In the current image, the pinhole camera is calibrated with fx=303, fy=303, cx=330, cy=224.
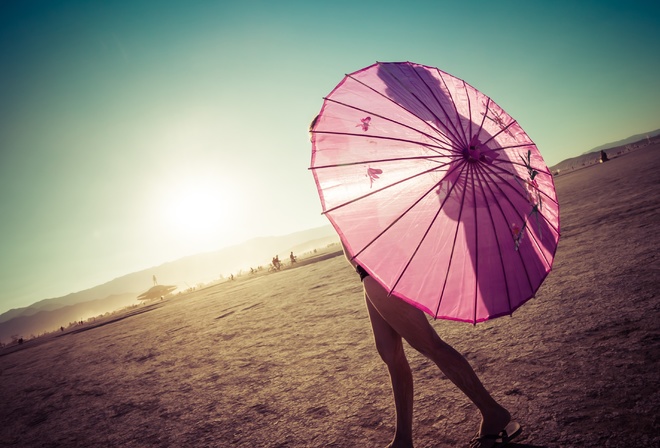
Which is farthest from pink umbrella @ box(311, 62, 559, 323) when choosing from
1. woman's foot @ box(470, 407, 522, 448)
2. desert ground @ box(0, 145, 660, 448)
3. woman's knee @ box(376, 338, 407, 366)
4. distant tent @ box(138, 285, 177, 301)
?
distant tent @ box(138, 285, 177, 301)

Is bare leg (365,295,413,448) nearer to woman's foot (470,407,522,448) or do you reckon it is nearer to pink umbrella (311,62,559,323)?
woman's foot (470,407,522,448)

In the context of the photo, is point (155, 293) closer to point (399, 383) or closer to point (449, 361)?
point (399, 383)

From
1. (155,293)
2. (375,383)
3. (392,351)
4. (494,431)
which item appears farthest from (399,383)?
(155,293)

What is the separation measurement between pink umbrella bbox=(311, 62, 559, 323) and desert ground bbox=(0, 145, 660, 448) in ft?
2.88

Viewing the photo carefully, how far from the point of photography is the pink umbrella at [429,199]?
1.58m

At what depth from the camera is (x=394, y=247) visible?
157 centimetres

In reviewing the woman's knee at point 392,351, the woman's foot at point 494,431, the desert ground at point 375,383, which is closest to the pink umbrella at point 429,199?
the woman's knee at point 392,351

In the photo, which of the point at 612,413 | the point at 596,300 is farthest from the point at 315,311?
the point at 612,413

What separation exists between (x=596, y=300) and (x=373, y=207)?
3.28 meters

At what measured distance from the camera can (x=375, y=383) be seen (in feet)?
9.29

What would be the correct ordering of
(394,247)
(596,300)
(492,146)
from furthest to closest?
(596,300), (492,146), (394,247)

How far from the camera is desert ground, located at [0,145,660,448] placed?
1919mm

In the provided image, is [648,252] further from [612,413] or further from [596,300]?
[612,413]

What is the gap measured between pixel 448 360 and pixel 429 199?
91 cm
